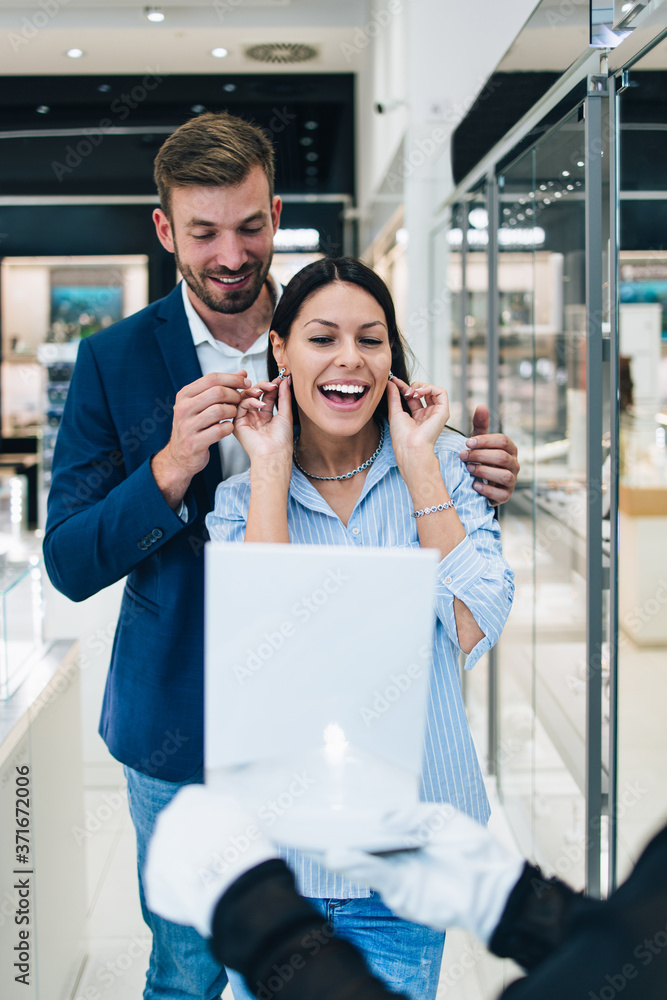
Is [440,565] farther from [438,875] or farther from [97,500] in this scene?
[97,500]

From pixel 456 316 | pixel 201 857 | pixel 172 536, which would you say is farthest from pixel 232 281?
pixel 456 316

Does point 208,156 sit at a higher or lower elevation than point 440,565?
higher

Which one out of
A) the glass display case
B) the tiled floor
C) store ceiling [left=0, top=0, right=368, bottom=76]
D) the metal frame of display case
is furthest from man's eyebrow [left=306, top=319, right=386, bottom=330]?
store ceiling [left=0, top=0, right=368, bottom=76]

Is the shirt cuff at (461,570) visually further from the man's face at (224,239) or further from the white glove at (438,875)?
the man's face at (224,239)

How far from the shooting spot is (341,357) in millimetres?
1236

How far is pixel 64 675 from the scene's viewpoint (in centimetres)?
224

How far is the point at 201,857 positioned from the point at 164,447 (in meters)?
0.77

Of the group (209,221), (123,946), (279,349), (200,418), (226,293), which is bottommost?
(123,946)

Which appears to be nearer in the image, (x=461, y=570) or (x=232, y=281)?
(x=461, y=570)

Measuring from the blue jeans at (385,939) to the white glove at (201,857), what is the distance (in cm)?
54

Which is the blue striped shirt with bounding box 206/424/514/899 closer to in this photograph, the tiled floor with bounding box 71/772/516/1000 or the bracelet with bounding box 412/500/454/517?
the bracelet with bounding box 412/500/454/517

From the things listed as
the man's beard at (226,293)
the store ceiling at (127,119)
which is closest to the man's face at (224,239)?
the man's beard at (226,293)

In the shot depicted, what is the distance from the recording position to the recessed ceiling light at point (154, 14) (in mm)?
5250

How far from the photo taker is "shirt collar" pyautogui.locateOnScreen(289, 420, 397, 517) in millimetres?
1280
